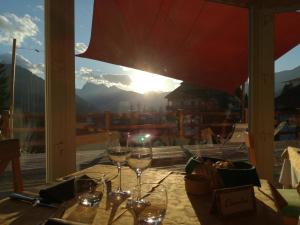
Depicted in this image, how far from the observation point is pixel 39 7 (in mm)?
2115

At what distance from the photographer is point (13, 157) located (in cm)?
154

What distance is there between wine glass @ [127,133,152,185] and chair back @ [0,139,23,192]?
72 centimetres

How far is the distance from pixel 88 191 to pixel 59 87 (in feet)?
4.20

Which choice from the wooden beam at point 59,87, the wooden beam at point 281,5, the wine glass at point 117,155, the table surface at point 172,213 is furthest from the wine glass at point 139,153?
the wooden beam at point 281,5

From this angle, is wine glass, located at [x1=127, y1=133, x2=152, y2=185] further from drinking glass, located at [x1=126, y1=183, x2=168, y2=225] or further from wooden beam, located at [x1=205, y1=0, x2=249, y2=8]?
wooden beam, located at [x1=205, y1=0, x2=249, y2=8]

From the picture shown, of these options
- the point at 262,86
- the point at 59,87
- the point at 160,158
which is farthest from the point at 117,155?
the point at 160,158

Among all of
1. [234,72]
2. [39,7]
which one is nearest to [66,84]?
[39,7]

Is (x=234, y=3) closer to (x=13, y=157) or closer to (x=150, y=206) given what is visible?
(x=13, y=157)

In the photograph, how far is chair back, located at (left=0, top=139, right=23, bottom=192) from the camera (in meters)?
1.49

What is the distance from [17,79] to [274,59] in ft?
7.79

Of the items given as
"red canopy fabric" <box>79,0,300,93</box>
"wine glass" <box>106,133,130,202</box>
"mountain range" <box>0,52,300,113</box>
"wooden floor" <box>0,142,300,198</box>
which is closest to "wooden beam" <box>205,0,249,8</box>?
"red canopy fabric" <box>79,0,300,93</box>

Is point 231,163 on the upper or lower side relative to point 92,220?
upper

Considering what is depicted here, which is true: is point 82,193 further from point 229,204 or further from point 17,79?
point 17,79

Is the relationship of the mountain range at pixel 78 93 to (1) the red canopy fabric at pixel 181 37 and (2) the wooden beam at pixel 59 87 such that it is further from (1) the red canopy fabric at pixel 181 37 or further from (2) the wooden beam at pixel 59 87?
(1) the red canopy fabric at pixel 181 37
